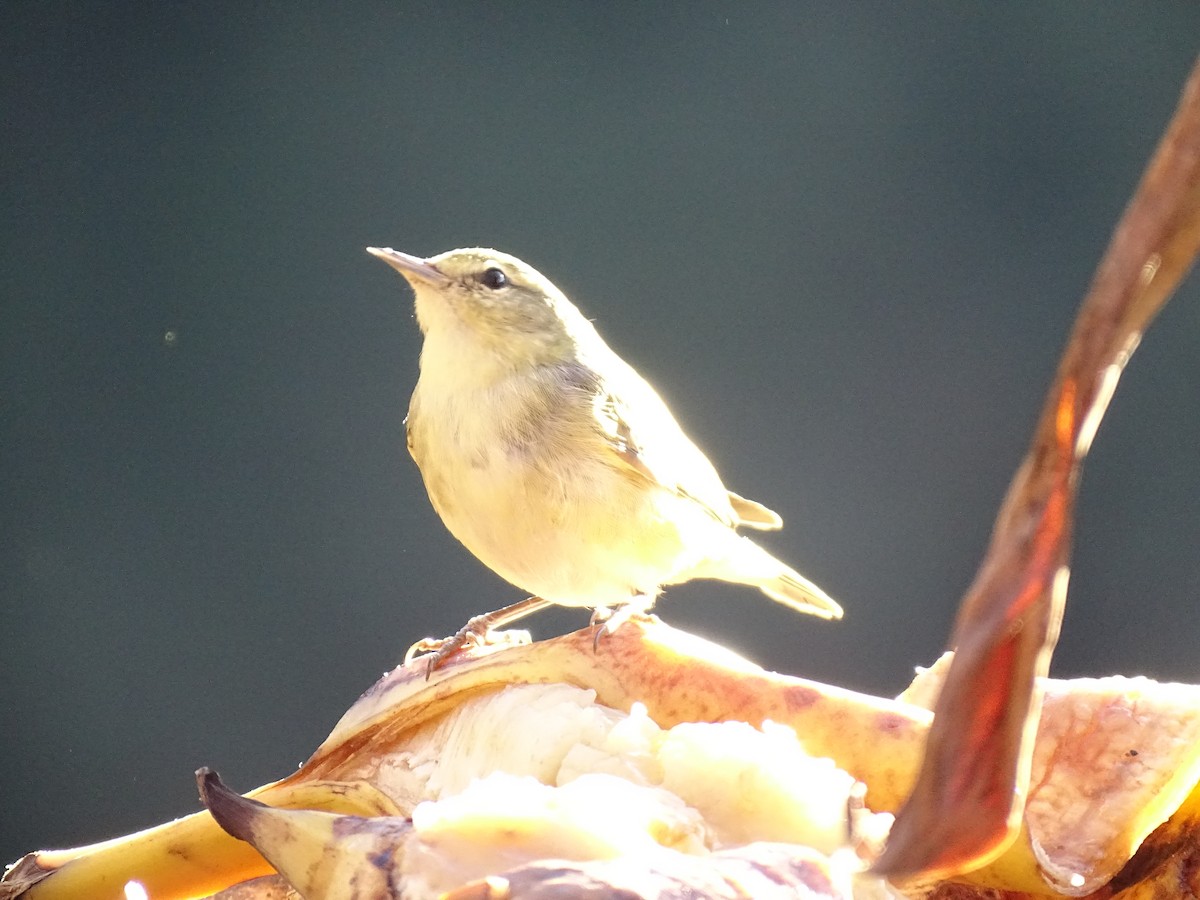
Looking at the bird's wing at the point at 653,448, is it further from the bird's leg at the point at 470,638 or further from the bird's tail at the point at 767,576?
the bird's leg at the point at 470,638

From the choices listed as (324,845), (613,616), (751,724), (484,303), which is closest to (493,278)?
(484,303)

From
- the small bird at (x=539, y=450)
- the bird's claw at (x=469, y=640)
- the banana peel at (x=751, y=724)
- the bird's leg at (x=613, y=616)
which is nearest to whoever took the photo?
the banana peel at (x=751, y=724)

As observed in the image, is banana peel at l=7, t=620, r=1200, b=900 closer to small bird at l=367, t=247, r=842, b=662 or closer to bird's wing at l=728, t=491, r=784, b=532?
small bird at l=367, t=247, r=842, b=662

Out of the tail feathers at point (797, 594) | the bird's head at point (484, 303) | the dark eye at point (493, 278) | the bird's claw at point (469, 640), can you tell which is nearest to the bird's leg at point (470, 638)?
the bird's claw at point (469, 640)

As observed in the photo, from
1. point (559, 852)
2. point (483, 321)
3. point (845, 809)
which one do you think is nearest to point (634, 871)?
point (559, 852)

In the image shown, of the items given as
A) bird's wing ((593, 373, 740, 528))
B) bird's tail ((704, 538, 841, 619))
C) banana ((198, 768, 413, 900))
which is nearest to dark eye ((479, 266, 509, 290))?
bird's wing ((593, 373, 740, 528))

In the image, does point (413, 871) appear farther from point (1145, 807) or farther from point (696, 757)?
point (1145, 807)
